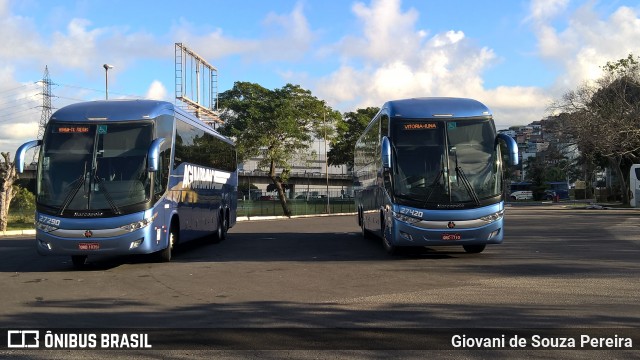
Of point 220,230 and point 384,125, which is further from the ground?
point 384,125

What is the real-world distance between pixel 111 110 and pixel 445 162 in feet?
24.5

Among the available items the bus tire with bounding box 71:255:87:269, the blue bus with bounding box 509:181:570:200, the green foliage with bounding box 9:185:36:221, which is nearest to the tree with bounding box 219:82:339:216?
the green foliage with bounding box 9:185:36:221

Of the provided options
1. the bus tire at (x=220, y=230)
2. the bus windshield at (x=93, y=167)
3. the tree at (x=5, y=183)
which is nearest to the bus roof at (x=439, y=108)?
the bus windshield at (x=93, y=167)

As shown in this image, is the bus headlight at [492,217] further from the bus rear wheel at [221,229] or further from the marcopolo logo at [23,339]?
the bus rear wheel at [221,229]

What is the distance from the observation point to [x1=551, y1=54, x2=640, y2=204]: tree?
40.5 m

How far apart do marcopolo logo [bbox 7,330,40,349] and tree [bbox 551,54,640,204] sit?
40010 millimetres

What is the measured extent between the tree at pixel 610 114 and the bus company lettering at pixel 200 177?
30.3 meters

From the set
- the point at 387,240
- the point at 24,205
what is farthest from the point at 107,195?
the point at 24,205

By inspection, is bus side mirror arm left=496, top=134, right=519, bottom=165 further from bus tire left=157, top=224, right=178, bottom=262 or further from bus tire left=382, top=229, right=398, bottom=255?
bus tire left=157, top=224, right=178, bottom=262

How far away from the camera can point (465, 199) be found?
12.9 metres

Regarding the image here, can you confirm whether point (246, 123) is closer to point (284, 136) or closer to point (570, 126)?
point (284, 136)

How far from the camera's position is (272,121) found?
45.0 metres

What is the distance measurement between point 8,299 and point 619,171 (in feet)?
162

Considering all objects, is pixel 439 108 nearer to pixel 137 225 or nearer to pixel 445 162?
pixel 445 162
